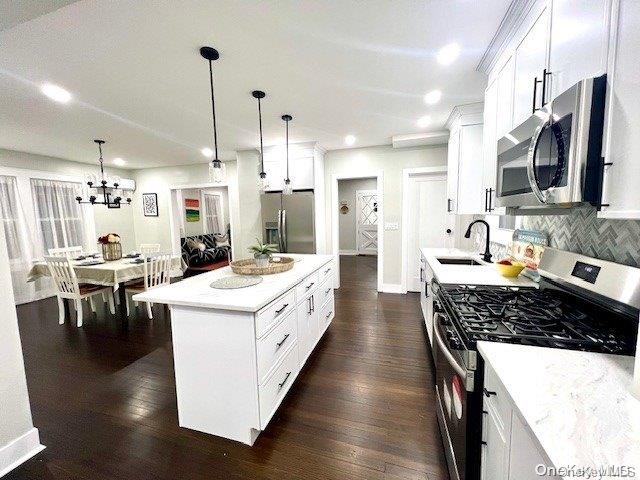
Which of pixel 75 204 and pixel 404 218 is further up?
pixel 75 204

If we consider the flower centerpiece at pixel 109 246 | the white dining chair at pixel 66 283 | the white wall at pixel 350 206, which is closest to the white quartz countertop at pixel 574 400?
the white dining chair at pixel 66 283

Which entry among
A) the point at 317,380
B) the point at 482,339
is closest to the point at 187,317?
the point at 317,380

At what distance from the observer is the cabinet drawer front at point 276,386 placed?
5.10 feet

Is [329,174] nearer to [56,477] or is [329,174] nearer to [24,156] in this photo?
[56,477]

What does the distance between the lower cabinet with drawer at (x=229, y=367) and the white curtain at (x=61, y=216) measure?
4.97m

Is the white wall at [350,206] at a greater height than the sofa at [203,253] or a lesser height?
greater

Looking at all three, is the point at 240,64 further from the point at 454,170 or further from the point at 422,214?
the point at 422,214

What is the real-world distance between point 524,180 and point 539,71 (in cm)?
57

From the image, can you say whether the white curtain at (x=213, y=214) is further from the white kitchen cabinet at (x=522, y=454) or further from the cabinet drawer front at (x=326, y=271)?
the white kitchen cabinet at (x=522, y=454)

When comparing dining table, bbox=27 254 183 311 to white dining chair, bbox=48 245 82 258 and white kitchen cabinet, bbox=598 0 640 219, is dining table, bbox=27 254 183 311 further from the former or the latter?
white kitchen cabinet, bbox=598 0 640 219

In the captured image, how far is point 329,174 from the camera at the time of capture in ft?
15.1

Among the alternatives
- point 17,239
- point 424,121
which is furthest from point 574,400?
point 17,239

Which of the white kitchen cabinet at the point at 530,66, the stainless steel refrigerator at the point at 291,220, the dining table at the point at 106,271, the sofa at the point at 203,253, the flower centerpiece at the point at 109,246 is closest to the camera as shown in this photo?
the white kitchen cabinet at the point at 530,66

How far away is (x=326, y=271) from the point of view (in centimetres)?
280
